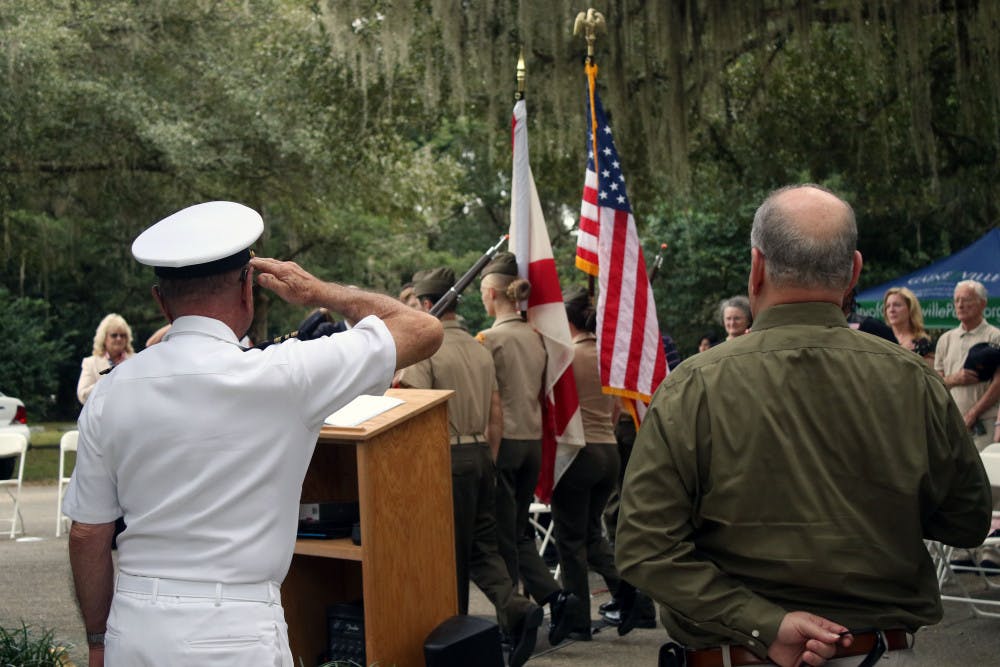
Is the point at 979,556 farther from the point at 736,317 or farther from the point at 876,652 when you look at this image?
the point at 876,652

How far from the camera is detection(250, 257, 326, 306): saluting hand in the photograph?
289 cm

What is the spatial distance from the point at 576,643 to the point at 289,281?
4.61m

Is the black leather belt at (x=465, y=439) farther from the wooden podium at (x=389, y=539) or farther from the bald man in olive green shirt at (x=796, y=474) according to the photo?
the bald man in olive green shirt at (x=796, y=474)

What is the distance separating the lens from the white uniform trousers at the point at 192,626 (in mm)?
2598

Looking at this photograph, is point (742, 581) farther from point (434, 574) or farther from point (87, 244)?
point (87, 244)

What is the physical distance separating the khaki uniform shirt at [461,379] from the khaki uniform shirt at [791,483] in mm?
3665

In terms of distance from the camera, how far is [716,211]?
1844 centimetres

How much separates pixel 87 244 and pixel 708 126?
54.0 feet

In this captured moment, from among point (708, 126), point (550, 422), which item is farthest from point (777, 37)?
point (550, 422)

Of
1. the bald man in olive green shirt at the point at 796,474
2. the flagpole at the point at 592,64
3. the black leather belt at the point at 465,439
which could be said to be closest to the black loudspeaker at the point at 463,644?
the bald man in olive green shirt at the point at 796,474

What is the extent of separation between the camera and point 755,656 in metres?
2.57

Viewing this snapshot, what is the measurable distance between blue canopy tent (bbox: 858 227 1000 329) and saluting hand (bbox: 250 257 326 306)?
37.6 feet

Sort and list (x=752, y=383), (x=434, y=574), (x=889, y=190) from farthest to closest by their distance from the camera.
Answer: (x=889, y=190), (x=434, y=574), (x=752, y=383)

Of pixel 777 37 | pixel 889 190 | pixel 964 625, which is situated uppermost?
pixel 777 37
